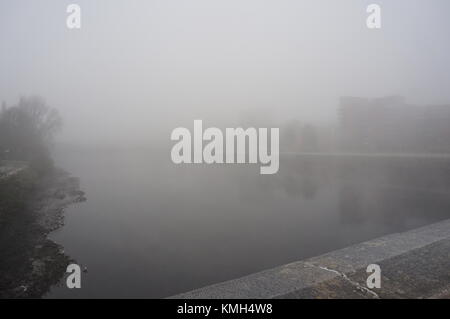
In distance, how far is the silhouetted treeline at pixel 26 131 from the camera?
40844 mm

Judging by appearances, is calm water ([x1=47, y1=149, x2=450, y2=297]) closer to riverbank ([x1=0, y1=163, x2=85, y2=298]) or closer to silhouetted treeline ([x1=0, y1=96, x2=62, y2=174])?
riverbank ([x1=0, y1=163, x2=85, y2=298])

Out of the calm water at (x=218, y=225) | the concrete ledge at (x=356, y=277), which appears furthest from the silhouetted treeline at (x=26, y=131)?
the concrete ledge at (x=356, y=277)

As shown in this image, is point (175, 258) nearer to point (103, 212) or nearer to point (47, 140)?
point (103, 212)

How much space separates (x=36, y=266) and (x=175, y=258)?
575cm

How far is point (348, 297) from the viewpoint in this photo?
301 inches

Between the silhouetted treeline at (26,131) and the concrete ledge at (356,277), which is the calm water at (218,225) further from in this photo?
the silhouetted treeline at (26,131)

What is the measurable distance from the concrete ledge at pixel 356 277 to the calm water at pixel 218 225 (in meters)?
2.70

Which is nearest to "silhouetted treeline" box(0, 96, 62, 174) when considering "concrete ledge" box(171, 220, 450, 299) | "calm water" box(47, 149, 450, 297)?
"calm water" box(47, 149, 450, 297)

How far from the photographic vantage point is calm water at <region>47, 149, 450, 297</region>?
12.4m

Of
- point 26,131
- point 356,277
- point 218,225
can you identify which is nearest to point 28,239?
point 218,225

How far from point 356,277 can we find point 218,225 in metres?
11.8

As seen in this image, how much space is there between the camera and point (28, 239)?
47.2 feet

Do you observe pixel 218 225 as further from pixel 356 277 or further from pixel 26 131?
pixel 26 131
